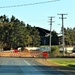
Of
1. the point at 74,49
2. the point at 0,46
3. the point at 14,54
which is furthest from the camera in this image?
the point at 74,49

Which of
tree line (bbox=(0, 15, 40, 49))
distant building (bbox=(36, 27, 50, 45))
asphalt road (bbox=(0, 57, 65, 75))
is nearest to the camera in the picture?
asphalt road (bbox=(0, 57, 65, 75))

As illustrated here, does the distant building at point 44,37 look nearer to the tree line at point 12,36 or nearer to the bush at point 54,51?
the tree line at point 12,36

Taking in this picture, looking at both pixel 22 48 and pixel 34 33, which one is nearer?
pixel 22 48

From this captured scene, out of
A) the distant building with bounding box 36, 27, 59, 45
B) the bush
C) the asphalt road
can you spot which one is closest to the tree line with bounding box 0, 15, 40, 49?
the bush

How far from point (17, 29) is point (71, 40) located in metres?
44.7

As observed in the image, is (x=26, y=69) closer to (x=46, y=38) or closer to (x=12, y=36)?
(x=12, y=36)

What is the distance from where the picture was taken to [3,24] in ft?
383

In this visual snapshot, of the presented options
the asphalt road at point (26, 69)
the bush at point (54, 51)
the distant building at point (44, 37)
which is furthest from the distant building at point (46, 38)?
the asphalt road at point (26, 69)

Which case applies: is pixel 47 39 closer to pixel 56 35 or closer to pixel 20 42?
pixel 56 35

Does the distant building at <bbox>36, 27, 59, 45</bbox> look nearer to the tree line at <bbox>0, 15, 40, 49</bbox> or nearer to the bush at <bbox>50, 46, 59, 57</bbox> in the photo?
the tree line at <bbox>0, 15, 40, 49</bbox>

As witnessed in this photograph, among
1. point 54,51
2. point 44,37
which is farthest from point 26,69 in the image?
point 44,37

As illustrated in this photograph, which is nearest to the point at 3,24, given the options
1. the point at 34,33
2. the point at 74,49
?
the point at 34,33

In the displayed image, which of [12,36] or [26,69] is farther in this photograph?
[12,36]

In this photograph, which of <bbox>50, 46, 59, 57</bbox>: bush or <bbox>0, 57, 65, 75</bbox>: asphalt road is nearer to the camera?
<bbox>0, 57, 65, 75</bbox>: asphalt road
